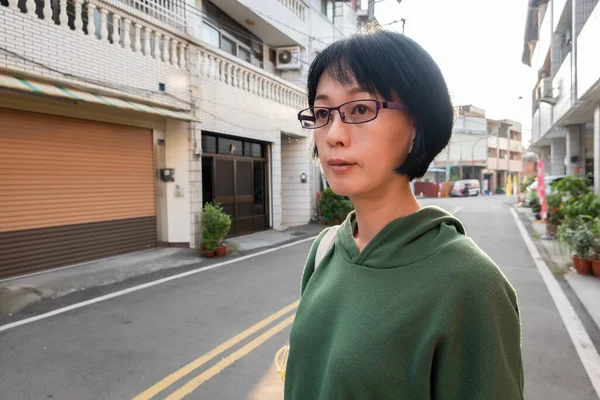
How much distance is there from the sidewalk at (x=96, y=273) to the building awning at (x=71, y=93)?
2908 mm

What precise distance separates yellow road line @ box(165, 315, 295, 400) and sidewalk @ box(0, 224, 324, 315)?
336 centimetres

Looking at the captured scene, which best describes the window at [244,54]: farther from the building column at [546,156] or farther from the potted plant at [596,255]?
the building column at [546,156]

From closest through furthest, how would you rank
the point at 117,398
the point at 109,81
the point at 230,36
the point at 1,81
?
the point at 117,398
the point at 1,81
the point at 109,81
the point at 230,36

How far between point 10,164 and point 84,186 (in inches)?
56.7

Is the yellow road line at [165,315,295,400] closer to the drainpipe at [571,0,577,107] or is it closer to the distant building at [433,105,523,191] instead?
the drainpipe at [571,0,577,107]

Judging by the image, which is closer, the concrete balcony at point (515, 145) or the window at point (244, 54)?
the window at point (244, 54)

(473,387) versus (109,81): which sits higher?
(109,81)

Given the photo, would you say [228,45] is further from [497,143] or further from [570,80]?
[497,143]

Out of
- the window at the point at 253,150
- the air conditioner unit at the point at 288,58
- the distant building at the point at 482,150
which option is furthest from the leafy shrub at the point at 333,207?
the distant building at the point at 482,150

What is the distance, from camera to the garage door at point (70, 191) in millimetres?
6969

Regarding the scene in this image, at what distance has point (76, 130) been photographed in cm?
797

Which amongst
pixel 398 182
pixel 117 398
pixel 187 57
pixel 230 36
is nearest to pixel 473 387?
pixel 398 182

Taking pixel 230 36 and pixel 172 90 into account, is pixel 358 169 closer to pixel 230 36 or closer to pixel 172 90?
pixel 172 90

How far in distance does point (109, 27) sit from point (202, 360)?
7.37m
